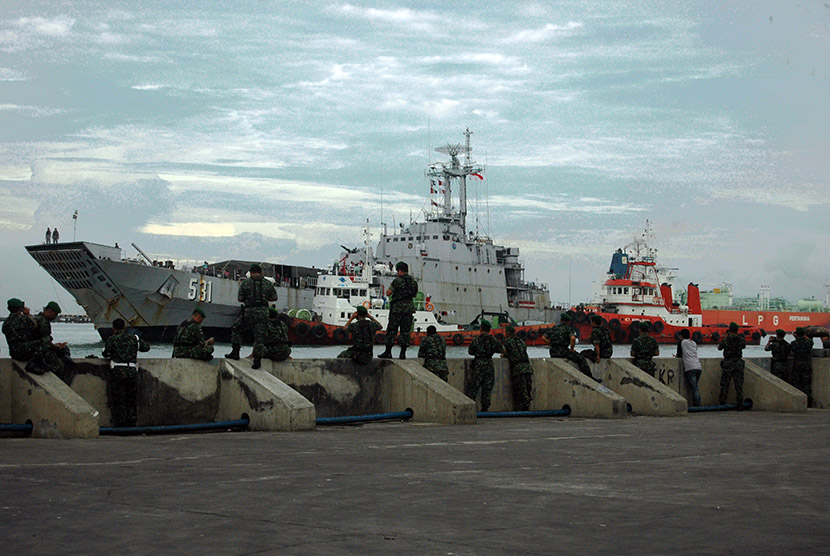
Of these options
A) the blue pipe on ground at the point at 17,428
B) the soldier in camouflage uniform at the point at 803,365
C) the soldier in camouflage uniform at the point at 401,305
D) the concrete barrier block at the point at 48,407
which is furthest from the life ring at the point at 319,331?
the blue pipe on ground at the point at 17,428

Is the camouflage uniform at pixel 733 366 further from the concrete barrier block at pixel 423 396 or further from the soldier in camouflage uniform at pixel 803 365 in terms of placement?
the concrete barrier block at pixel 423 396

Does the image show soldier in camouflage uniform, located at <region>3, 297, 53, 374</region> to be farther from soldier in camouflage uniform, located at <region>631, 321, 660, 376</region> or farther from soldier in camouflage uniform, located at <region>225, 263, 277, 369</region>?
soldier in camouflage uniform, located at <region>631, 321, 660, 376</region>

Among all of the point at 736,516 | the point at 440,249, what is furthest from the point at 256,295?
the point at 440,249

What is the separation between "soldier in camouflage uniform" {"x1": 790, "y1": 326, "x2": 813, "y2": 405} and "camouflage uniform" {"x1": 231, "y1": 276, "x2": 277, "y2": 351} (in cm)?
933

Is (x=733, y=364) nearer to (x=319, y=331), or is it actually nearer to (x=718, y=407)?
(x=718, y=407)

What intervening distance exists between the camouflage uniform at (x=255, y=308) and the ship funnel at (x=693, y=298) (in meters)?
71.2

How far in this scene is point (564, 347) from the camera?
1291 cm

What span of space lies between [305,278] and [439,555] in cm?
6147

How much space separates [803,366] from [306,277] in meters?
51.9

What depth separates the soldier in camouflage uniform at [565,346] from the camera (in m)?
12.8

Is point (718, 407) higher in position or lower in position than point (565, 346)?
lower

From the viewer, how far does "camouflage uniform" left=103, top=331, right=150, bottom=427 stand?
368 inches

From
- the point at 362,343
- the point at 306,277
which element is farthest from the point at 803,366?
the point at 306,277

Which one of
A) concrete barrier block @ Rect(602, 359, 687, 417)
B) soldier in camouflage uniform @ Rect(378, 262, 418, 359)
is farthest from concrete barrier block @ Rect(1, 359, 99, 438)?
concrete barrier block @ Rect(602, 359, 687, 417)
